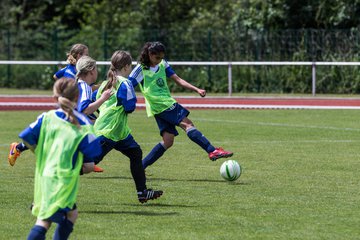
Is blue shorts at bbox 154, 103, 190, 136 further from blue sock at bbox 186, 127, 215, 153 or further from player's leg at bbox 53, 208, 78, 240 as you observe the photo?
player's leg at bbox 53, 208, 78, 240

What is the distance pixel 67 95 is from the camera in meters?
6.81

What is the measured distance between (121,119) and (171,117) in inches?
82.9

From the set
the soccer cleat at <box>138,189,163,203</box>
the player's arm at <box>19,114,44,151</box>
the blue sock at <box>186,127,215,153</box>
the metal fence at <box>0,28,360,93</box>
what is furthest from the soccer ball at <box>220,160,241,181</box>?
the metal fence at <box>0,28,360,93</box>

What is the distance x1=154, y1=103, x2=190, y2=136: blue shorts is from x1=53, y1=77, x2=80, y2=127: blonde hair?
5.78 m

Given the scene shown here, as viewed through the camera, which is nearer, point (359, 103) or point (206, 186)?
point (206, 186)

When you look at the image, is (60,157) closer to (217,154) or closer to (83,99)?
(83,99)

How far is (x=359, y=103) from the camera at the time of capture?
88.5ft

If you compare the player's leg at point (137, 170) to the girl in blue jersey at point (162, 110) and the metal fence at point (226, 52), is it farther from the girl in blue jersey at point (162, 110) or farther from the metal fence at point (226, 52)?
the metal fence at point (226, 52)

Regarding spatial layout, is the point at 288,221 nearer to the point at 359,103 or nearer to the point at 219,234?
the point at 219,234

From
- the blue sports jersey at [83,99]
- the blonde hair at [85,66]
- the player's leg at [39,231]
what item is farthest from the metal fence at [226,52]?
the player's leg at [39,231]

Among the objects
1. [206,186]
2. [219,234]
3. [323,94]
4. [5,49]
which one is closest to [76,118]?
[219,234]

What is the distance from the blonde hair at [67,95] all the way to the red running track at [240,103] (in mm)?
19646

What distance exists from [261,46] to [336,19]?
9.08 feet

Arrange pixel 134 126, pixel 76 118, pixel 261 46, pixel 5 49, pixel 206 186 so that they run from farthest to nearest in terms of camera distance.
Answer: pixel 5 49, pixel 261 46, pixel 134 126, pixel 206 186, pixel 76 118
